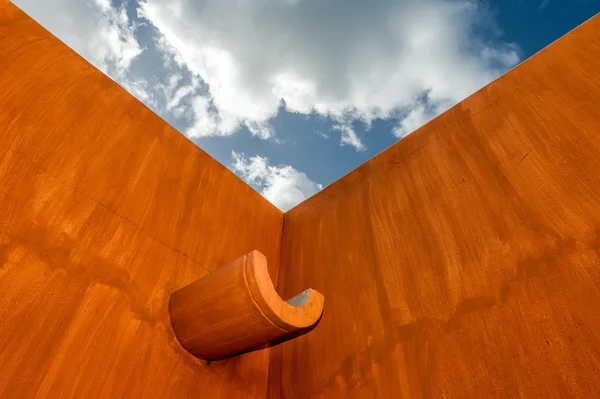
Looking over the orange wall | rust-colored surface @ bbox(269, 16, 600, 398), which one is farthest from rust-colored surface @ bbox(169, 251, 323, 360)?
rust-colored surface @ bbox(269, 16, 600, 398)

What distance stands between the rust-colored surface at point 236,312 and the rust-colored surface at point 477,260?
294 mm

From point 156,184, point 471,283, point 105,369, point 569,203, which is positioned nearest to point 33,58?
point 156,184

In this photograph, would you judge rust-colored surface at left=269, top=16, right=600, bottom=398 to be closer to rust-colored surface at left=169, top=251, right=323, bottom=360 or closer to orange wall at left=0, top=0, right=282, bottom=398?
rust-colored surface at left=169, top=251, right=323, bottom=360

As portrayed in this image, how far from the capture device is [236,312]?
0.98m

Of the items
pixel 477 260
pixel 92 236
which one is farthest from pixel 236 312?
pixel 477 260

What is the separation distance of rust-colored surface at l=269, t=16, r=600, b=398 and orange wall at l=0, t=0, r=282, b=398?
401mm

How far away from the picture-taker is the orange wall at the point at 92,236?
0.87 metres

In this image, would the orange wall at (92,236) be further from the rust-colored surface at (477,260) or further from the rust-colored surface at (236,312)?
the rust-colored surface at (477,260)

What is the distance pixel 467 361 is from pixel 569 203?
506 millimetres

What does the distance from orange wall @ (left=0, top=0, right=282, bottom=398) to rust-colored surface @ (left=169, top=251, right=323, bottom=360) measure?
0.25 ft

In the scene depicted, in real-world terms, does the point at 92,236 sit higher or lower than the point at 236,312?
higher

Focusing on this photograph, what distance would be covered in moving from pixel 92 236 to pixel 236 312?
1.57 feet

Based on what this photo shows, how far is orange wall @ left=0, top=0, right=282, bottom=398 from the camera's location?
87 centimetres

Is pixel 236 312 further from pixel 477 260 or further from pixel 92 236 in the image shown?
pixel 477 260
